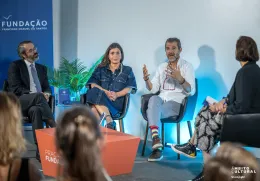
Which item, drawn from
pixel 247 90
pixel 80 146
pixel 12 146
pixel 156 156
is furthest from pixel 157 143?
pixel 80 146

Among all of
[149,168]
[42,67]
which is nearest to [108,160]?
[149,168]

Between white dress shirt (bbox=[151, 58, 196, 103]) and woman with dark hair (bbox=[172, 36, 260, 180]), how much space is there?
2.81 ft

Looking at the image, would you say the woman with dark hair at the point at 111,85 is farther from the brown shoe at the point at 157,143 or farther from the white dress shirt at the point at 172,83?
the brown shoe at the point at 157,143

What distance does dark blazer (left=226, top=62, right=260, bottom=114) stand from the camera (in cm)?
411

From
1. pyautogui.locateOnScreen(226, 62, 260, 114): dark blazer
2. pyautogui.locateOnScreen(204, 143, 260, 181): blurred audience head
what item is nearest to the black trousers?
pyautogui.locateOnScreen(226, 62, 260, 114): dark blazer

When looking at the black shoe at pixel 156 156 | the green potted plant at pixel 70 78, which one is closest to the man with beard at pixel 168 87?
the black shoe at pixel 156 156

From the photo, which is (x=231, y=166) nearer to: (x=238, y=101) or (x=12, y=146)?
(x=12, y=146)

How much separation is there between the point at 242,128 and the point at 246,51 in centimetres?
81

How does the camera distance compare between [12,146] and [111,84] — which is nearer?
[12,146]

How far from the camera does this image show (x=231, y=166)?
1.38 metres

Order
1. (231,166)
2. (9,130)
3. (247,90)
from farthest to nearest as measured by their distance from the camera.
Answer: (247,90) < (9,130) < (231,166)

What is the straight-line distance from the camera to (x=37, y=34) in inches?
254

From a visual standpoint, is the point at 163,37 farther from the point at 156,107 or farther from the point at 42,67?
the point at 42,67

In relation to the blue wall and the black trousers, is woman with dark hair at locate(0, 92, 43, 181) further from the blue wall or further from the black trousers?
the blue wall
